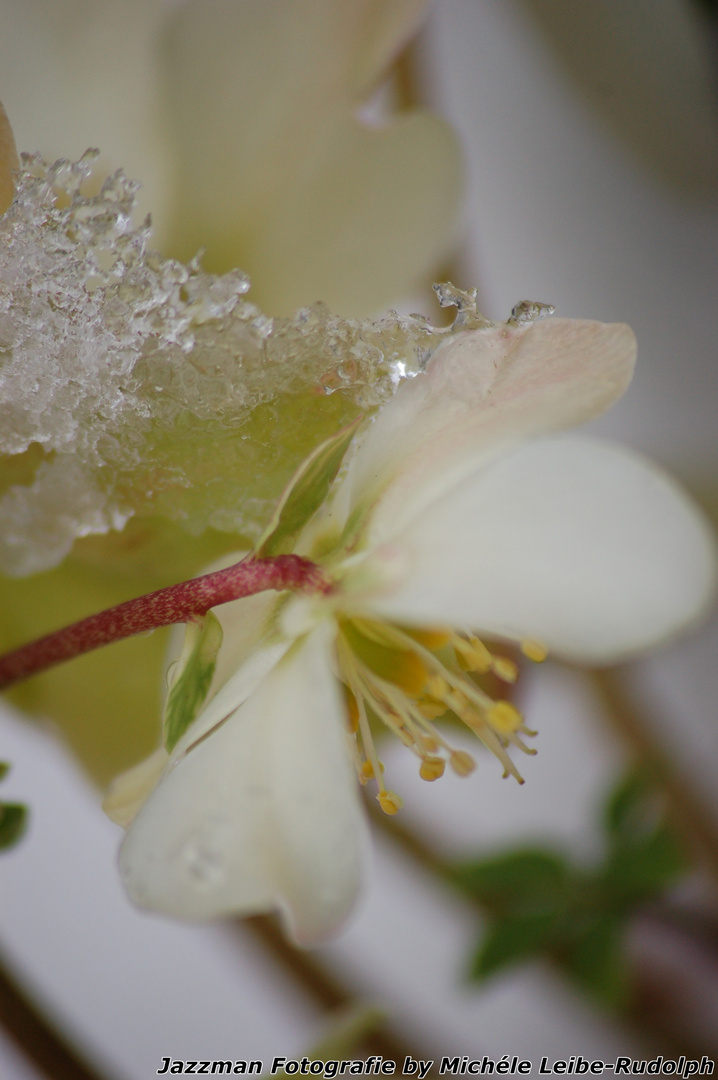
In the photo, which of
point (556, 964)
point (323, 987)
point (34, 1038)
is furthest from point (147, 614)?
point (556, 964)

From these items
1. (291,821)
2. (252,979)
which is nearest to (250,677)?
(291,821)

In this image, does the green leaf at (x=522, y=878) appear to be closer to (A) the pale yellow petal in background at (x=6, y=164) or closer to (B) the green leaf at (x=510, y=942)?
(B) the green leaf at (x=510, y=942)

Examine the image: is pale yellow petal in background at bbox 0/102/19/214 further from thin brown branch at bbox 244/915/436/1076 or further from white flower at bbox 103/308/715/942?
thin brown branch at bbox 244/915/436/1076

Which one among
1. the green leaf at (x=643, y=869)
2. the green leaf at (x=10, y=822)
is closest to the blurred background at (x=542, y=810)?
the green leaf at (x=643, y=869)

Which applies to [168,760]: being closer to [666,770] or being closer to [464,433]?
[464,433]

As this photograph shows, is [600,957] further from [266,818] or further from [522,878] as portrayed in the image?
[266,818]

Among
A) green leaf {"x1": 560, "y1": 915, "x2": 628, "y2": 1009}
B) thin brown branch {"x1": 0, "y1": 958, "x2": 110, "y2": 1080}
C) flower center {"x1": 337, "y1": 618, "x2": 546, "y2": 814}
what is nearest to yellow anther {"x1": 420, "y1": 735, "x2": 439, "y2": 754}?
flower center {"x1": 337, "y1": 618, "x2": 546, "y2": 814}
